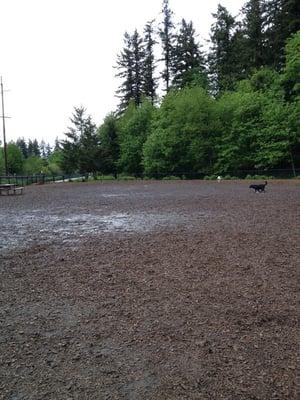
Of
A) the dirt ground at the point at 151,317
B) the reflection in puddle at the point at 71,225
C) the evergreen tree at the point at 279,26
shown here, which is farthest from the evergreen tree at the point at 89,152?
the dirt ground at the point at 151,317

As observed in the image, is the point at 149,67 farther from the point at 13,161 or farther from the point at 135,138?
the point at 13,161

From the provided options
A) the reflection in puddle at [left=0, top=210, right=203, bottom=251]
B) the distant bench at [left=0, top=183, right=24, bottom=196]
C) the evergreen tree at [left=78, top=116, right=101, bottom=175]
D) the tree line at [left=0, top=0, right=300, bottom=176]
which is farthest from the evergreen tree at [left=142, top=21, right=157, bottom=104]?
the reflection in puddle at [left=0, top=210, right=203, bottom=251]

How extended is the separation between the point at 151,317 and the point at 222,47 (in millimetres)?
47433

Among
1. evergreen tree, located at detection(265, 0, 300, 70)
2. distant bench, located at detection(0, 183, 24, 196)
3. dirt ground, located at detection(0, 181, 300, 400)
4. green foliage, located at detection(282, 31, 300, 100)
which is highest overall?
evergreen tree, located at detection(265, 0, 300, 70)

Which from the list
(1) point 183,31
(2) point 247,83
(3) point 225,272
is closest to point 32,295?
(3) point 225,272

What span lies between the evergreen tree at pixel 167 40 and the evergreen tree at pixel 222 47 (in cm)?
562

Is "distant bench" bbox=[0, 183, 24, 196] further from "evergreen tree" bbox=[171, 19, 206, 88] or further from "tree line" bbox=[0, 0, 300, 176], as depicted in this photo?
"evergreen tree" bbox=[171, 19, 206, 88]

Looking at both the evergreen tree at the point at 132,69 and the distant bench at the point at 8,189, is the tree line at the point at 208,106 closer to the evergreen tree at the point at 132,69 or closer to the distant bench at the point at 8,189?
the evergreen tree at the point at 132,69

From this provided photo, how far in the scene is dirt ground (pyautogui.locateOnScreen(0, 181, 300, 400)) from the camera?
8.55 ft

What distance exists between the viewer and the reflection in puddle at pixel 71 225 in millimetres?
7989

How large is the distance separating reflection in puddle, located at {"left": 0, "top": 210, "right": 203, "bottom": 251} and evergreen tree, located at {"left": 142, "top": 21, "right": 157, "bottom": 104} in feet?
136

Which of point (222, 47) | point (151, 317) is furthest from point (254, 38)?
point (151, 317)

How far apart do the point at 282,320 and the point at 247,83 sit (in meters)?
34.8

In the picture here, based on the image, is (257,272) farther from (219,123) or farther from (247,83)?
(247,83)
